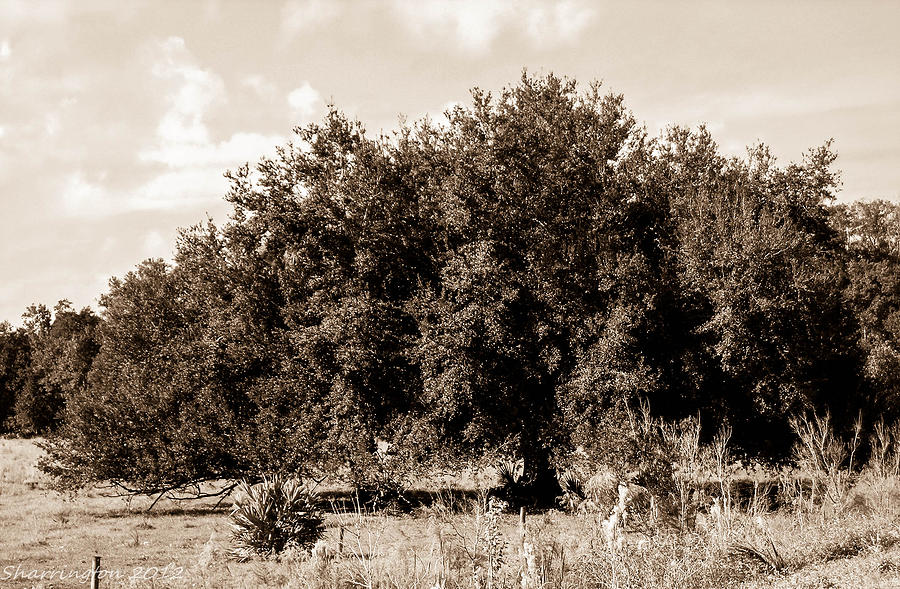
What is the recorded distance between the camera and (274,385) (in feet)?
65.8

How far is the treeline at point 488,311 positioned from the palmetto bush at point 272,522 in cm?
428

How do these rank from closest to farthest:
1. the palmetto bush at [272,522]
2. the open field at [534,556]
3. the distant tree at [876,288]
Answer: the open field at [534,556] < the palmetto bush at [272,522] < the distant tree at [876,288]

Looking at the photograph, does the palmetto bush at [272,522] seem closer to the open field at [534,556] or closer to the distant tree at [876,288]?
the open field at [534,556]

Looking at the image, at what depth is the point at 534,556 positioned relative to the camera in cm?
884

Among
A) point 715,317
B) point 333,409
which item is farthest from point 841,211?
point 333,409

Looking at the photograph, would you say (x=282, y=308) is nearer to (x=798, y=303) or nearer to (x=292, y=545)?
(x=292, y=545)

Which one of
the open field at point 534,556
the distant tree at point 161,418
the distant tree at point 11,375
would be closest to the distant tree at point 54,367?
the distant tree at point 11,375

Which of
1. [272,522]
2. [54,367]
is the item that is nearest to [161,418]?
[272,522]

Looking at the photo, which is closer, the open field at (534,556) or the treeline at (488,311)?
the open field at (534,556)

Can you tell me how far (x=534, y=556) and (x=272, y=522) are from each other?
7.06 m

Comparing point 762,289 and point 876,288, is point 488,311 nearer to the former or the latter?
point 762,289

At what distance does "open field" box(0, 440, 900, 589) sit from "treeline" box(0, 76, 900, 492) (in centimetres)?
339

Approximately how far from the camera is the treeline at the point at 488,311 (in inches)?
704

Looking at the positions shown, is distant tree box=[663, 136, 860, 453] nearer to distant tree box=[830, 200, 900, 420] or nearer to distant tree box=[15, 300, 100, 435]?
distant tree box=[830, 200, 900, 420]
